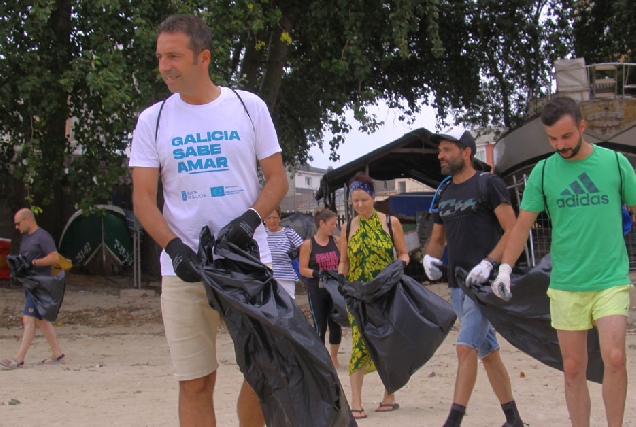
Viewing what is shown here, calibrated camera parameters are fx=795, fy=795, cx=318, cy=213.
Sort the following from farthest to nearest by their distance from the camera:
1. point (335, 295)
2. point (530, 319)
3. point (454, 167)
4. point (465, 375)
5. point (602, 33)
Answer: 1. point (602, 33)
2. point (335, 295)
3. point (530, 319)
4. point (454, 167)
5. point (465, 375)

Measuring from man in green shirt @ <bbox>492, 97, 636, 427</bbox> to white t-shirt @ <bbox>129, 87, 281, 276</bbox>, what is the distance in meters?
1.77

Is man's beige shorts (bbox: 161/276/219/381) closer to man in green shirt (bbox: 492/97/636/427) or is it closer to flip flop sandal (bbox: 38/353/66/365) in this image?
man in green shirt (bbox: 492/97/636/427)

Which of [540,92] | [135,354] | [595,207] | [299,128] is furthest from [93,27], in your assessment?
[540,92]

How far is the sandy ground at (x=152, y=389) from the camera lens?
579 centimetres

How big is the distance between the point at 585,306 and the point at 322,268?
13.8 feet

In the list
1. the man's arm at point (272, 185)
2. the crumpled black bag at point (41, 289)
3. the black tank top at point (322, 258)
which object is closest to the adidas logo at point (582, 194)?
the man's arm at point (272, 185)

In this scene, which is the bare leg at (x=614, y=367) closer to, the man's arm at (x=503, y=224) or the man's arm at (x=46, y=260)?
the man's arm at (x=503, y=224)

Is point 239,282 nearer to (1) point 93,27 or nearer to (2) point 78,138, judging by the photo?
(1) point 93,27

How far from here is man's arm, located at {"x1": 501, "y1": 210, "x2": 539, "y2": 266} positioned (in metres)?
4.53

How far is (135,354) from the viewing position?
33.3 ft

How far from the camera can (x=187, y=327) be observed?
3.51 metres

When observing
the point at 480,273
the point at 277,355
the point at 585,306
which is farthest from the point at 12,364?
the point at 585,306

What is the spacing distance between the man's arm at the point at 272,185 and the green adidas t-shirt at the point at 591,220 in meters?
1.65

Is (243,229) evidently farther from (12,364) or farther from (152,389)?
(12,364)
